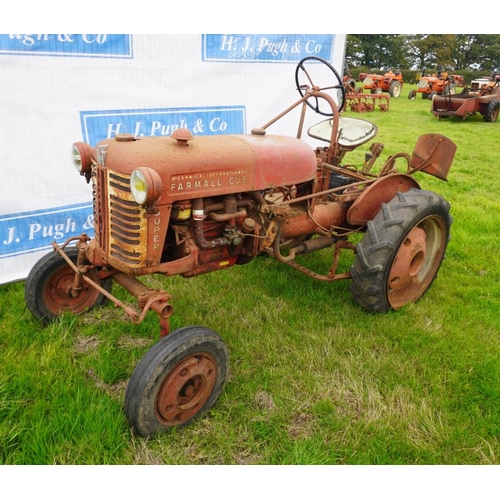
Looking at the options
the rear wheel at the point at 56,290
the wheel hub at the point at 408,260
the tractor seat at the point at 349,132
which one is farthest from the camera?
the tractor seat at the point at 349,132

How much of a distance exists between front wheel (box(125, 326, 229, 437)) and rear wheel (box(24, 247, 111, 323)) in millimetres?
1027

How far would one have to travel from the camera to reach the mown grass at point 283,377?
2287mm

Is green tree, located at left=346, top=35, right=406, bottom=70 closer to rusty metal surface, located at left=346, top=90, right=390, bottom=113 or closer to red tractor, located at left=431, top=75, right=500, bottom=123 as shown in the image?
rusty metal surface, located at left=346, top=90, right=390, bottom=113

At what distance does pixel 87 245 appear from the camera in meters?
2.80

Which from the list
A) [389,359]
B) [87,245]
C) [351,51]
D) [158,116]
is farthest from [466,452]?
[351,51]

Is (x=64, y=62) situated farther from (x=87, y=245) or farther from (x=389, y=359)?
(x=389, y=359)

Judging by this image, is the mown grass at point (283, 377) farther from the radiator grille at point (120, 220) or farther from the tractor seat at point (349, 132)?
the tractor seat at point (349, 132)

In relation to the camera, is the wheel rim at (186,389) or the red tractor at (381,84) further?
the red tractor at (381,84)

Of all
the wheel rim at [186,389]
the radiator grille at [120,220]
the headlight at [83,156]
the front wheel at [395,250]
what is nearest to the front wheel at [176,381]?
the wheel rim at [186,389]

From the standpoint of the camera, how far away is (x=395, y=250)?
127 inches

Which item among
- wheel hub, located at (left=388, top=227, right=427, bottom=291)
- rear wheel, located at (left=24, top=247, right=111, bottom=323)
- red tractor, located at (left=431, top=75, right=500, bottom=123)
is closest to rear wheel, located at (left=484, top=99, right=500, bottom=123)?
red tractor, located at (left=431, top=75, right=500, bottom=123)

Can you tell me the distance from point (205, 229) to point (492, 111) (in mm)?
14755

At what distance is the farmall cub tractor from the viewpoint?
231cm

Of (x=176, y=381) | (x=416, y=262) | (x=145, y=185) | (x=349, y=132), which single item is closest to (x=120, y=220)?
(x=145, y=185)
